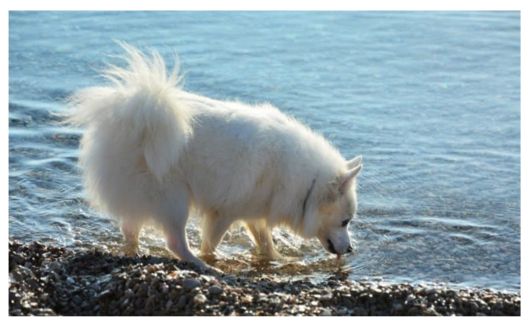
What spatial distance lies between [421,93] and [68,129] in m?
5.44

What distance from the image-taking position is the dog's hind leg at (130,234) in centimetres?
692

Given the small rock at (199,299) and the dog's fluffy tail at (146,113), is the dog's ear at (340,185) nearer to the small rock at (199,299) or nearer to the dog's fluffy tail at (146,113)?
the dog's fluffy tail at (146,113)

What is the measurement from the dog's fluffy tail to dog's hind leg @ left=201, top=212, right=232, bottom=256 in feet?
2.61

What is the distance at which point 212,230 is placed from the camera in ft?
23.5

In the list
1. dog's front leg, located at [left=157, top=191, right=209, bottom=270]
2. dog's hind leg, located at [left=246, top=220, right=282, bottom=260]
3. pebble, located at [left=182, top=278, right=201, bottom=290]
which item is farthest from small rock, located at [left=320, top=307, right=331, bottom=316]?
dog's hind leg, located at [left=246, top=220, right=282, bottom=260]

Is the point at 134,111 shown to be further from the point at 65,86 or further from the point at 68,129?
the point at 65,86

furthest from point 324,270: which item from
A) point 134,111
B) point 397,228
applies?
point 134,111

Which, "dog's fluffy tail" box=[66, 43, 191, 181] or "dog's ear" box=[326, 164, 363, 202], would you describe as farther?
"dog's ear" box=[326, 164, 363, 202]

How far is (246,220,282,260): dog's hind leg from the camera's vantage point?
7615 mm

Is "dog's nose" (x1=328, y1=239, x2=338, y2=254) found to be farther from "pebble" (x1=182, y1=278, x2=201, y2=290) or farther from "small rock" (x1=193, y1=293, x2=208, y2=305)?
"small rock" (x1=193, y1=293, x2=208, y2=305)

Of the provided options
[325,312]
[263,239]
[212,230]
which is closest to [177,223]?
[212,230]

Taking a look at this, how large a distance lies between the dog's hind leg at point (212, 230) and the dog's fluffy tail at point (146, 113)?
2.61 feet

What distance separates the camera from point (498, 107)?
11789 millimetres

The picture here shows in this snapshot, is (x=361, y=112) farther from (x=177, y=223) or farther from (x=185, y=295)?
(x=185, y=295)
